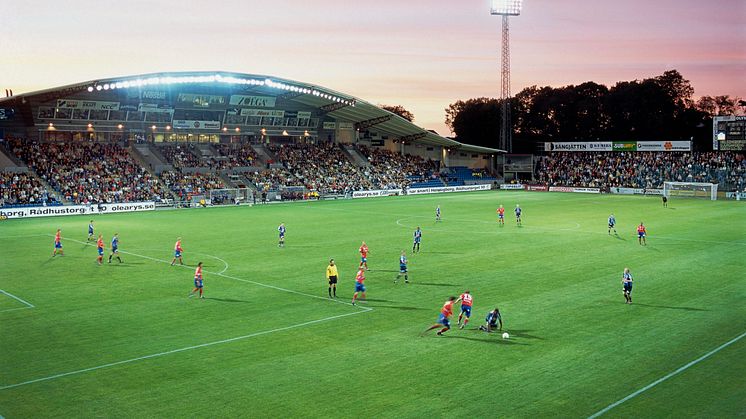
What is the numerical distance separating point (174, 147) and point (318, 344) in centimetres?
6802

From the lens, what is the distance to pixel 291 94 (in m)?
82.1

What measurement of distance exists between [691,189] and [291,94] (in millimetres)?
53882

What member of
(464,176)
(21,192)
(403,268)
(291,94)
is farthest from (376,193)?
(403,268)

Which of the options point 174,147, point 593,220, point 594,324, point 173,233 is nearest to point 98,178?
point 174,147

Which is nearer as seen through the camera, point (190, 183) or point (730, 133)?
point (190, 183)

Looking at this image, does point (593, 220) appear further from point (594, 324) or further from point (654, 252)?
point (594, 324)

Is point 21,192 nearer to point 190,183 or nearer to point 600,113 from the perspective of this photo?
point 190,183

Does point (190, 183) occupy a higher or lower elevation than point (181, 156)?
lower

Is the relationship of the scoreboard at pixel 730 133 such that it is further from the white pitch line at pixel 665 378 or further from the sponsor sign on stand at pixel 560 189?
the white pitch line at pixel 665 378

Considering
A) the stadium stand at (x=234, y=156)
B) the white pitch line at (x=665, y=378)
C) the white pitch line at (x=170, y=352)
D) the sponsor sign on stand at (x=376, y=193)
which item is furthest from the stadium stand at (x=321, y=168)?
the white pitch line at (x=665, y=378)

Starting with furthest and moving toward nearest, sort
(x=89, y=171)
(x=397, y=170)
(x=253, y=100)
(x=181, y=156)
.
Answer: (x=397, y=170), (x=253, y=100), (x=181, y=156), (x=89, y=171)

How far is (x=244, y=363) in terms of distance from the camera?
17.3 metres

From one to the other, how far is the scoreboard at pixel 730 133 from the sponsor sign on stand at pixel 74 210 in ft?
231

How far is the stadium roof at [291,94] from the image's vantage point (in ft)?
203
